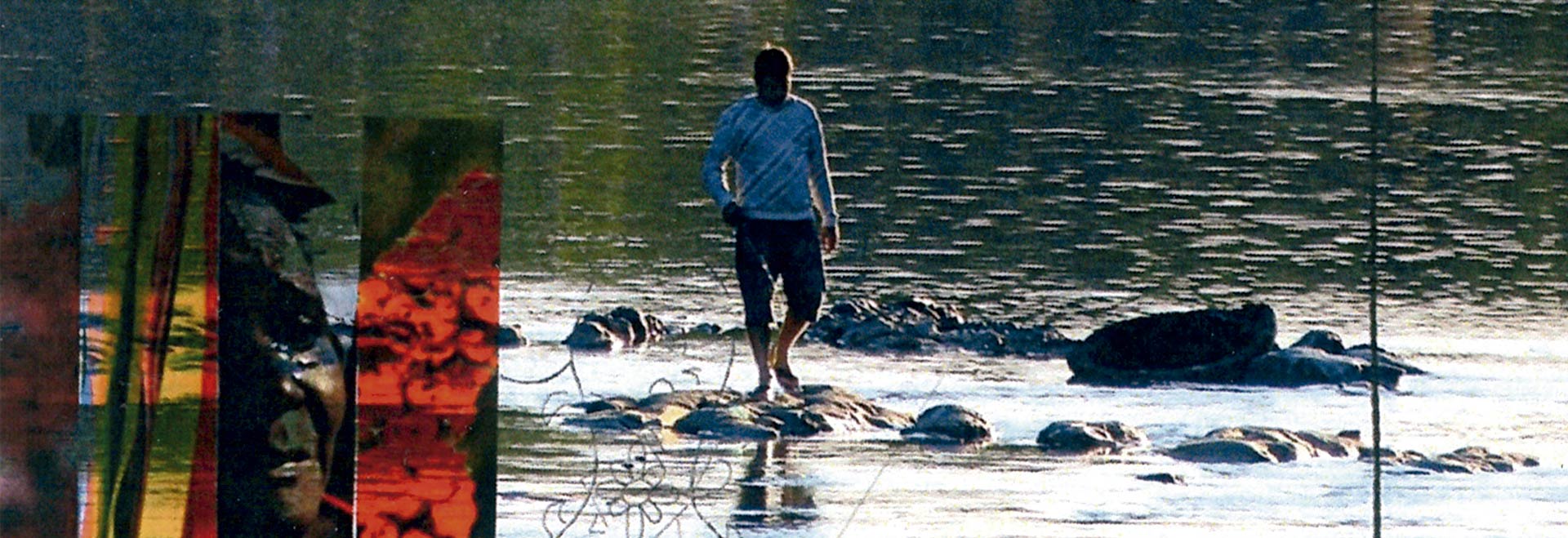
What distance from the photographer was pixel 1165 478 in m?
10.2

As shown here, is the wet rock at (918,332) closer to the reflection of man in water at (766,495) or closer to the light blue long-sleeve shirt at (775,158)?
the light blue long-sleeve shirt at (775,158)

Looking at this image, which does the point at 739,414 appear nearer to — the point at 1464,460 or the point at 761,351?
the point at 761,351

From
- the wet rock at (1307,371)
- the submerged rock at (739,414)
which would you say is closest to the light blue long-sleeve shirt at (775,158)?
the submerged rock at (739,414)

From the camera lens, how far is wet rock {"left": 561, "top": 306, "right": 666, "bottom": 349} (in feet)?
40.6

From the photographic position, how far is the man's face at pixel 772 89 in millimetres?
11312

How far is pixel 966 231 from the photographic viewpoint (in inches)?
624

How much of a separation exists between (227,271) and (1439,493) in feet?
14.8

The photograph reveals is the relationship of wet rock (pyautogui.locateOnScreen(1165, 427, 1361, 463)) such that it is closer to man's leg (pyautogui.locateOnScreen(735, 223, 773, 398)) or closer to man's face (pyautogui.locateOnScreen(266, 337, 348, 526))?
man's leg (pyautogui.locateOnScreen(735, 223, 773, 398))

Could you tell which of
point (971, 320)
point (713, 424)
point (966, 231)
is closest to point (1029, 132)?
point (966, 231)

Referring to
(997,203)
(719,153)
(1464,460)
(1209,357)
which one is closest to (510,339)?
(719,153)

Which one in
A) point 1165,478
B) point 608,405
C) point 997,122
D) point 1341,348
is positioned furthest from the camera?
point 997,122
